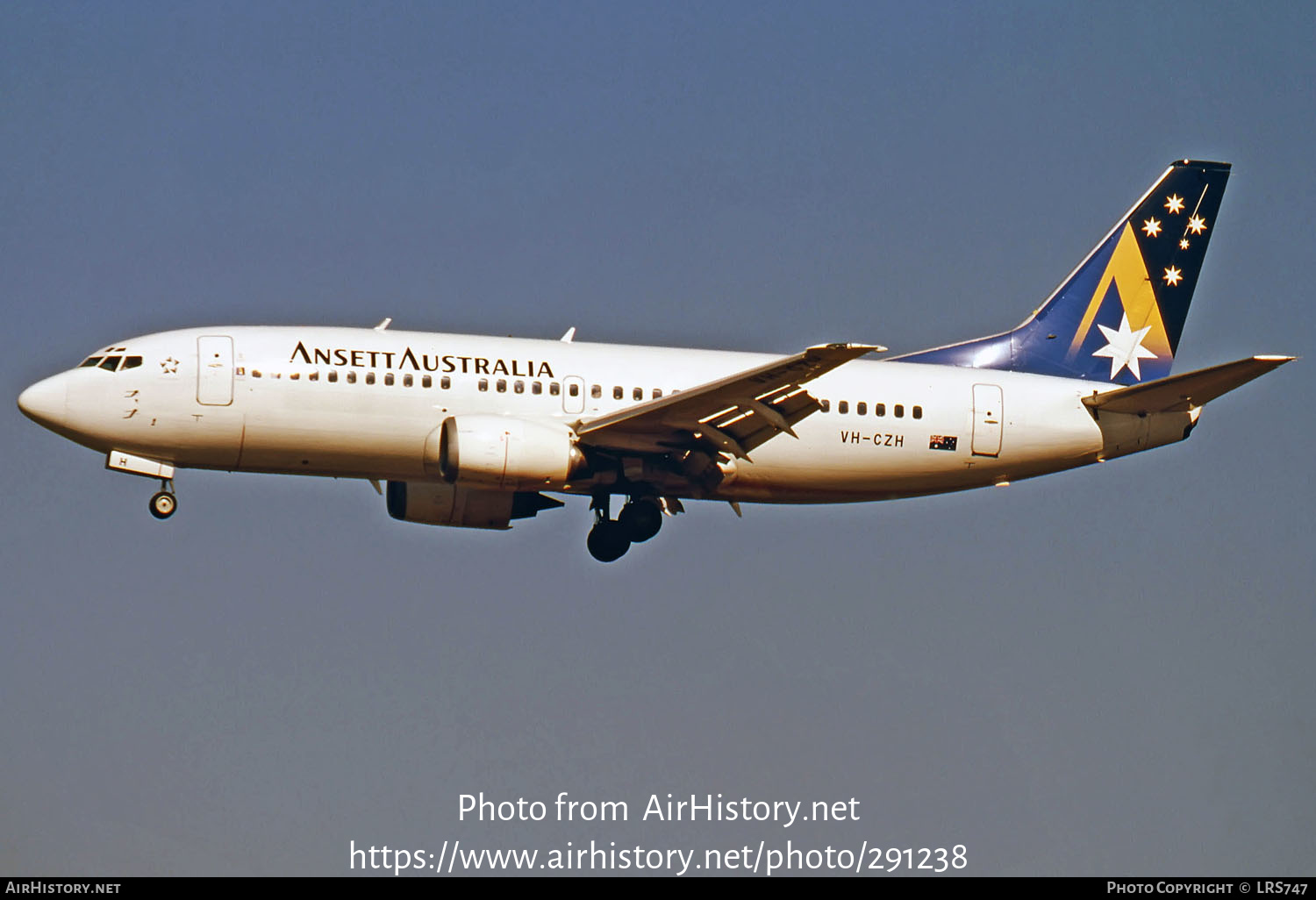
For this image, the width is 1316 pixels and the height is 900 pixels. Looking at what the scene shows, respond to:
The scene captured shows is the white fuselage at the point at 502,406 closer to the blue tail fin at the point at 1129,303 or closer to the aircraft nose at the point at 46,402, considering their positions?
the aircraft nose at the point at 46,402

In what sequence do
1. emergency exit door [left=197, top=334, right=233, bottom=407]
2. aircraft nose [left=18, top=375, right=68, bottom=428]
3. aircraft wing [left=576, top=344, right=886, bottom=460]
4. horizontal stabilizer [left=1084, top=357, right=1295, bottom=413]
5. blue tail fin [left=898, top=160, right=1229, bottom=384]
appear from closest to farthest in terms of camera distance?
aircraft wing [left=576, top=344, right=886, bottom=460], emergency exit door [left=197, top=334, right=233, bottom=407], aircraft nose [left=18, top=375, right=68, bottom=428], horizontal stabilizer [left=1084, top=357, right=1295, bottom=413], blue tail fin [left=898, top=160, right=1229, bottom=384]

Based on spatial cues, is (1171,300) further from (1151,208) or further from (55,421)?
(55,421)

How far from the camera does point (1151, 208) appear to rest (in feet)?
154

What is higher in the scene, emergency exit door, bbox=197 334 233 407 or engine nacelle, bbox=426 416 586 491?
emergency exit door, bbox=197 334 233 407

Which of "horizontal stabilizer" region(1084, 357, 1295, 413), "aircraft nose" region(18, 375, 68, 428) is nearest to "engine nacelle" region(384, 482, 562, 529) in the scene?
"aircraft nose" region(18, 375, 68, 428)

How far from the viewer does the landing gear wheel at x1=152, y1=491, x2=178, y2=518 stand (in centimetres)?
3928

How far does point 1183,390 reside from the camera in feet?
136

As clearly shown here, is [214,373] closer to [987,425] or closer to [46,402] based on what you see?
[46,402]

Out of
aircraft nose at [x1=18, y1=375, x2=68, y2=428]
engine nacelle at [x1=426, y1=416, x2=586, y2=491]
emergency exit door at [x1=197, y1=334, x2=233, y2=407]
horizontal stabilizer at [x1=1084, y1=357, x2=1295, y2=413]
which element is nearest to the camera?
engine nacelle at [x1=426, y1=416, x2=586, y2=491]

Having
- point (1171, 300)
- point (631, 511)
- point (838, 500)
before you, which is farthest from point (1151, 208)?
point (631, 511)

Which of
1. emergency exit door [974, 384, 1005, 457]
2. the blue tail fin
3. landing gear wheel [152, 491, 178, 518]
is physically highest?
the blue tail fin

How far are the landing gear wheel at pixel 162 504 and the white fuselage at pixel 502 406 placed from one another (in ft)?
2.72

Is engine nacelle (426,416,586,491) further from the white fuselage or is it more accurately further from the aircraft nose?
the aircraft nose

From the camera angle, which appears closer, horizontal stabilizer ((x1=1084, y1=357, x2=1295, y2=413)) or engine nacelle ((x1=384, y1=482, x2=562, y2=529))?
horizontal stabilizer ((x1=1084, y1=357, x2=1295, y2=413))
